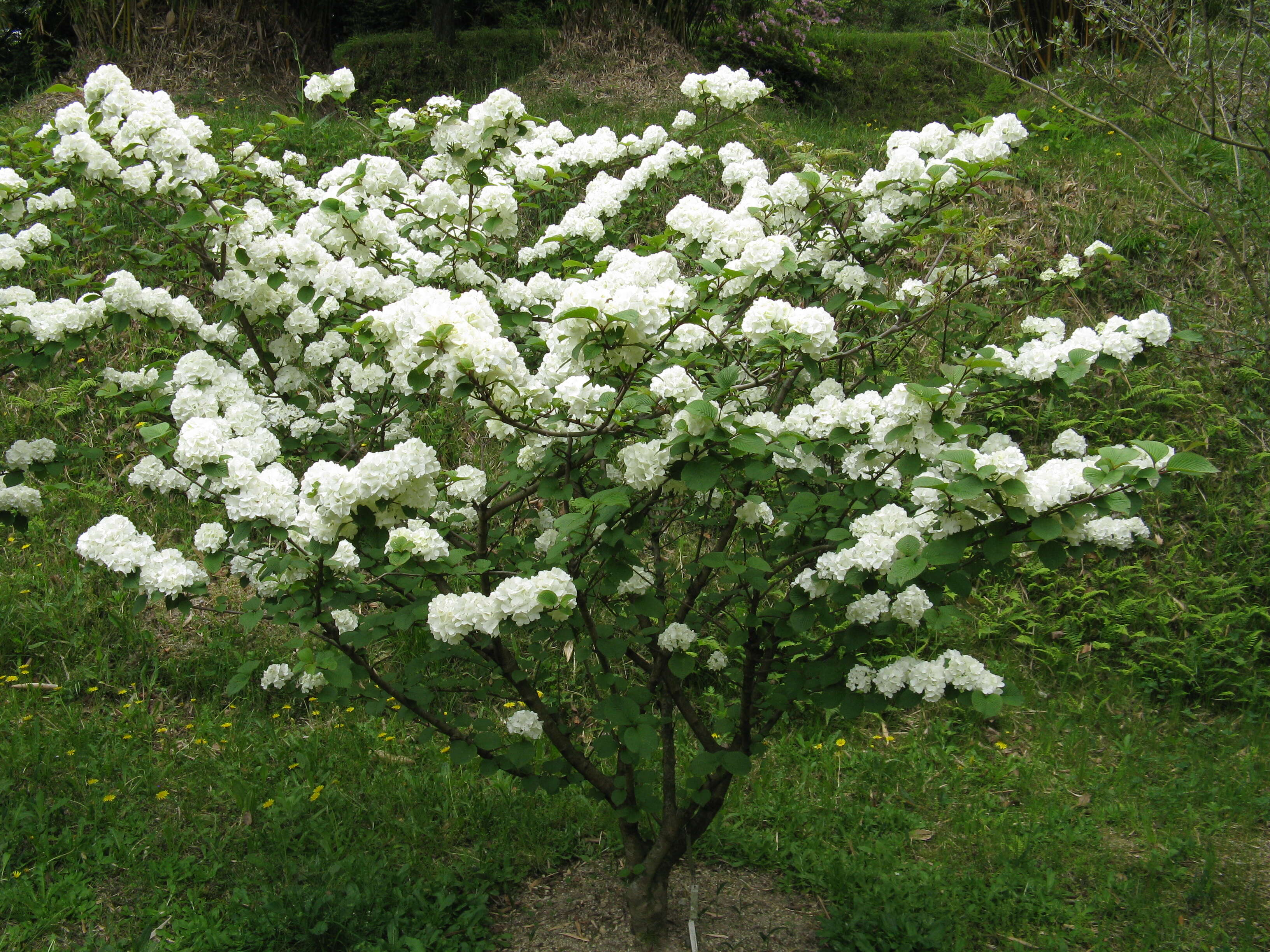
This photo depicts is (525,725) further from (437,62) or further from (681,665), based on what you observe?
(437,62)

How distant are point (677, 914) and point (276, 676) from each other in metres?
1.48

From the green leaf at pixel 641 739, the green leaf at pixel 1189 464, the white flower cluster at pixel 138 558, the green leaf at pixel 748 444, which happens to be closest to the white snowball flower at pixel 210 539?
the white flower cluster at pixel 138 558

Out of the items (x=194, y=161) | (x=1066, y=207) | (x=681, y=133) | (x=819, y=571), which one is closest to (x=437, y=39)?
(x=1066, y=207)

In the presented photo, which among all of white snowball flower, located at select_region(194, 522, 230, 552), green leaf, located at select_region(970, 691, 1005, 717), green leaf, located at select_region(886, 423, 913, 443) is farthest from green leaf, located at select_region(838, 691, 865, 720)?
white snowball flower, located at select_region(194, 522, 230, 552)

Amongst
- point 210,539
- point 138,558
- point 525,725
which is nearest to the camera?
point 210,539

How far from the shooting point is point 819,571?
193 centimetres

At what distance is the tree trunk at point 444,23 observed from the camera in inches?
368

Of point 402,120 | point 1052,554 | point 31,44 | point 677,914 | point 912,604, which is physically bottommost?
point 677,914

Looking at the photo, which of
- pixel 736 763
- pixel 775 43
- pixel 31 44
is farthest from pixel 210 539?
pixel 31 44

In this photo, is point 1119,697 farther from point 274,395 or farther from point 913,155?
point 274,395

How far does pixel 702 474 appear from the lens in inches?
68.1

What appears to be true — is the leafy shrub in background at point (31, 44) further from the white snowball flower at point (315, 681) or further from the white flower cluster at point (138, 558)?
the white flower cluster at point (138, 558)

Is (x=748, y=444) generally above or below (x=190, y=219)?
below

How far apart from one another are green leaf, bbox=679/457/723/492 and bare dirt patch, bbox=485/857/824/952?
1.61m
